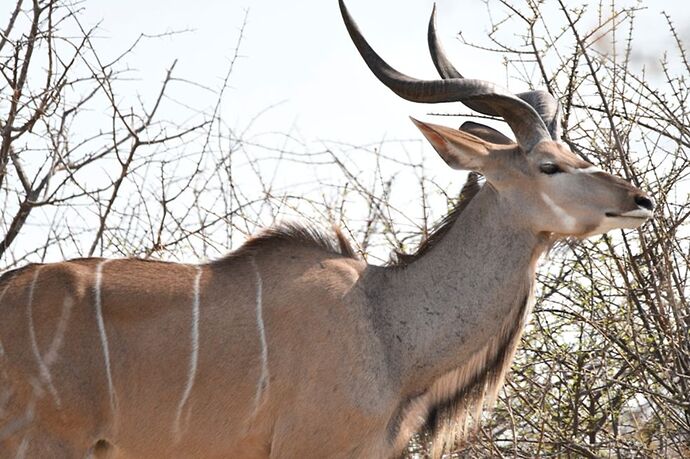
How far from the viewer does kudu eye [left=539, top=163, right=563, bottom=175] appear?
4383mm

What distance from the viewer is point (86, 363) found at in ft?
13.3

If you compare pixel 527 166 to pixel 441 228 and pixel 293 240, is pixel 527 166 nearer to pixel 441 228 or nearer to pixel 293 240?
pixel 441 228

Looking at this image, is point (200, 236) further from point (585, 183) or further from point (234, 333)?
point (585, 183)

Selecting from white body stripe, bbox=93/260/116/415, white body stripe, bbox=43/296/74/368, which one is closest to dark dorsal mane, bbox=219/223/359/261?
white body stripe, bbox=93/260/116/415

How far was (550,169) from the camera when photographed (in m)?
4.39

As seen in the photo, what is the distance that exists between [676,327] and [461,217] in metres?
1.00

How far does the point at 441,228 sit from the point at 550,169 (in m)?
0.42

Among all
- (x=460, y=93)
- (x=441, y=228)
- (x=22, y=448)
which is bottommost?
(x=22, y=448)

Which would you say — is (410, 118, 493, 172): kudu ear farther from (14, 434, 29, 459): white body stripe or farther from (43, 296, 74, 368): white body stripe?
(14, 434, 29, 459): white body stripe

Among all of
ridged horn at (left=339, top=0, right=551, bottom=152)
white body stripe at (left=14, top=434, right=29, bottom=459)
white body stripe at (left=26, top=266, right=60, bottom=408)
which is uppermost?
ridged horn at (left=339, top=0, right=551, bottom=152)

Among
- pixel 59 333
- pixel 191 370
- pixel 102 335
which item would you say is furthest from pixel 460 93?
pixel 59 333

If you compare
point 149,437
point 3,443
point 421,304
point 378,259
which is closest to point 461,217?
point 421,304

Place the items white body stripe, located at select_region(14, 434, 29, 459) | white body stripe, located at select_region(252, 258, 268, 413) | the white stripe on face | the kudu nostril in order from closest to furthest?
1. white body stripe, located at select_region(14, 434, 29, 459)
2. white body stripe, located at select_region(252, 258, 268, 413)
3. the kudu nostril
4. the white stripe on face

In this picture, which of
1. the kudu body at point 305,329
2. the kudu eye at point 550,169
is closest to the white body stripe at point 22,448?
the kudu body at point 305,329
